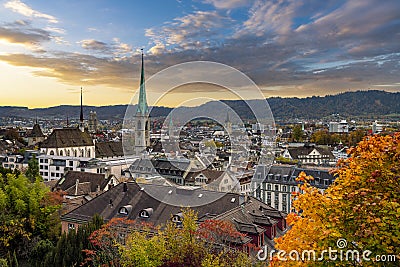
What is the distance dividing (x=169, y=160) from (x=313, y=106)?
138042 millimetres

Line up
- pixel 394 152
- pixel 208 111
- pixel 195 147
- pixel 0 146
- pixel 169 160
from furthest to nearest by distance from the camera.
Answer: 1. pixel 0 146
2. pixel 195 147
3. pixel 169 160
4. pixel 208 111
5. pixel 394 152

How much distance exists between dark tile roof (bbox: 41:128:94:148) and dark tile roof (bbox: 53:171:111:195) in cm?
3388

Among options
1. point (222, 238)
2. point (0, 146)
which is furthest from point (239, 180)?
point (0, 146)

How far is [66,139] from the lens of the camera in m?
82.4

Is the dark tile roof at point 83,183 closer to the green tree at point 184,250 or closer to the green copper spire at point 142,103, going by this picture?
the green tree at point 184,250

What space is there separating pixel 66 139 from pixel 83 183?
41416 mm

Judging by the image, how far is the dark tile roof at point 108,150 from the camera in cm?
8800

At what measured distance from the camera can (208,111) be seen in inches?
856

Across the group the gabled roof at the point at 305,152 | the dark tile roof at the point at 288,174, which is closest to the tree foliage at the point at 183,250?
the dark tile roof at the point at 288,174

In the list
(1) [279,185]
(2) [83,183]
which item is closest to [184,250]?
(2) [83,183]

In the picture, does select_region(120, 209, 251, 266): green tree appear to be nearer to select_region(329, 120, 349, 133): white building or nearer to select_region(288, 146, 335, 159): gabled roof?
select_region(288, 146, 335, 159): gabled roof

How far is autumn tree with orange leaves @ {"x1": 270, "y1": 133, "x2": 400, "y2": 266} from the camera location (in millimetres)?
7184

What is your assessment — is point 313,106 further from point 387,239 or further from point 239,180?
point 387,239

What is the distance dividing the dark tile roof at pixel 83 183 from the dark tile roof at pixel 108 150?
Result: 133 feet
